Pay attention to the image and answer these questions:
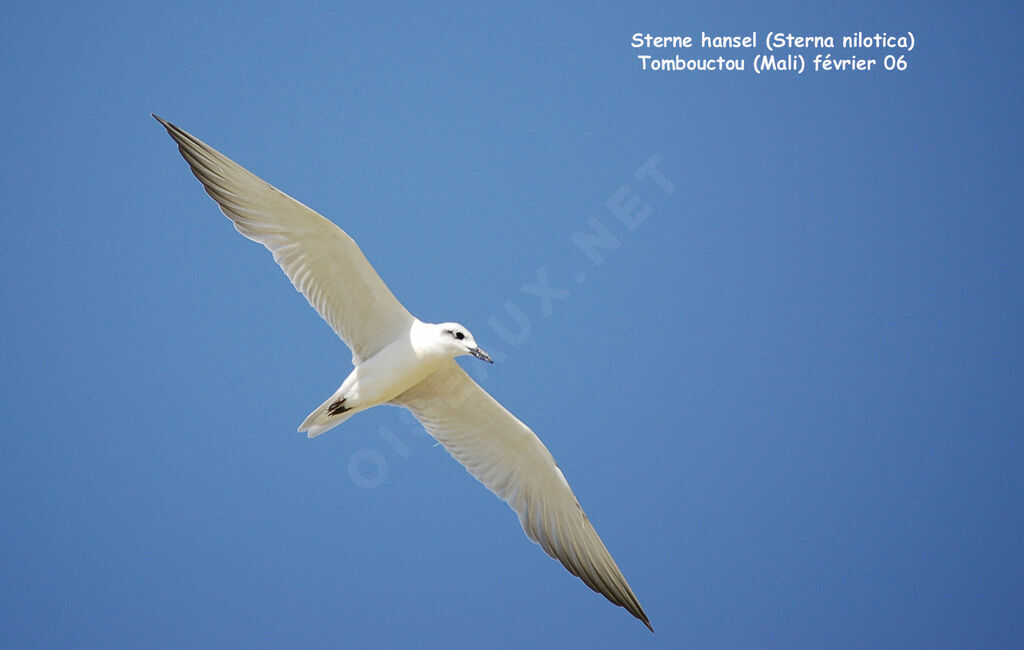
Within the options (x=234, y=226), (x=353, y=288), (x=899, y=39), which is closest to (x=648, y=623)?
(x=353, y=288)

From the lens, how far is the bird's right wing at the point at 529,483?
7.25 meters

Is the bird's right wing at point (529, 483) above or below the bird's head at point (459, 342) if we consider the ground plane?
below

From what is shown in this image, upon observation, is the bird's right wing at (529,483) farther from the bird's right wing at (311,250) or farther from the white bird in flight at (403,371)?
the bird's right wing at (311,250)

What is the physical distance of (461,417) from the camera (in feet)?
23.8

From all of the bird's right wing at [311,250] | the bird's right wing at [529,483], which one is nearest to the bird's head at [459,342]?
the bird's right wing at [311,250]

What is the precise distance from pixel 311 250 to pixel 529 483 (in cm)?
210

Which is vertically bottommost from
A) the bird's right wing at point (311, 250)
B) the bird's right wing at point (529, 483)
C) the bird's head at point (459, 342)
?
the bird's right wing at point (529, 483)

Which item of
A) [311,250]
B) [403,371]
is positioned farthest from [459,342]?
[311,250]

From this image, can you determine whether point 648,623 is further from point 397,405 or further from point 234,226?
point 234,226

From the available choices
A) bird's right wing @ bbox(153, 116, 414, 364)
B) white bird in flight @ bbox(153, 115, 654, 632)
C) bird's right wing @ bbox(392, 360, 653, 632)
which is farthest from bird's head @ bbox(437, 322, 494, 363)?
bird's right wing @ bbox(392, 360, 653, 632)

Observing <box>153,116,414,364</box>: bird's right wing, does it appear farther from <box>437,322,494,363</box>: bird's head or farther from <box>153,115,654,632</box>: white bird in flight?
<box>437,322,494,363</box>: bird's head

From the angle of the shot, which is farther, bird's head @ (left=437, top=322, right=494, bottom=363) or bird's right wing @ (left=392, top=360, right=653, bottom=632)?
bird's right wing @ (left=392, top=360, right=653, bottom=632)

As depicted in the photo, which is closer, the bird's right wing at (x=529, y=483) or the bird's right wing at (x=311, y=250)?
the bird's right wing at (x=311, y=250)

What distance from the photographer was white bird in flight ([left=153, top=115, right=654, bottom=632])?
6.57m
